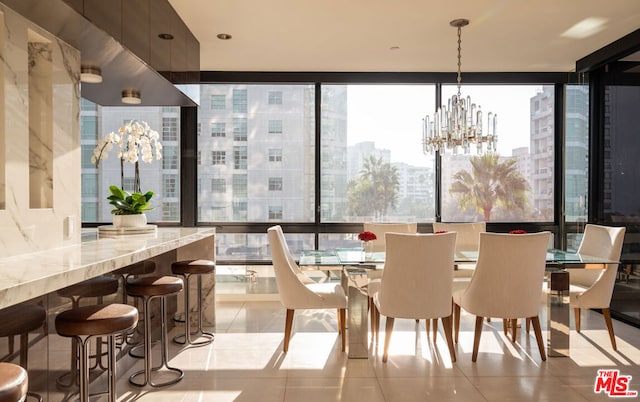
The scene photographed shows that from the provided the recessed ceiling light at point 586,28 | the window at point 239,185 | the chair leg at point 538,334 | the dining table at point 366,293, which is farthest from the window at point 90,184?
the recessed ceiling light at point 586,28

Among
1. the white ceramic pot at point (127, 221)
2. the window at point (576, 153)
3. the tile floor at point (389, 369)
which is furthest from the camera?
the window at point (576, 153)

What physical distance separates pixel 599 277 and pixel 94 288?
11.9 ft

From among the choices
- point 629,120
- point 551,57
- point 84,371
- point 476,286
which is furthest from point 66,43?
point 629,120

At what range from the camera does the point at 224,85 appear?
5332 mm

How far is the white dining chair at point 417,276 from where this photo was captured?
3.12 m

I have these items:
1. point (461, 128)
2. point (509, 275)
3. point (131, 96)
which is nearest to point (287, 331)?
point (509, 275)

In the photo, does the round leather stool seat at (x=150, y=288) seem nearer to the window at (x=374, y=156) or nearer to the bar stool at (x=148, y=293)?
the bar stool at (x=148, y=293)

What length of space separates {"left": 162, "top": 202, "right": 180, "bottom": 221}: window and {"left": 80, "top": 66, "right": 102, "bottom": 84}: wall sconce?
200 cm

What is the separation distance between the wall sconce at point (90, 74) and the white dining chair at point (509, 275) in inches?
116

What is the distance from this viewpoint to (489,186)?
17.7ft

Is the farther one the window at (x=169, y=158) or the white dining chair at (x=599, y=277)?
the window at (x=169, y=158)

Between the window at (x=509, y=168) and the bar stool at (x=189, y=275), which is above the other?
the window at (x=509, y=168)

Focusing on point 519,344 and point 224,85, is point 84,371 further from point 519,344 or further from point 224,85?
point 224,85

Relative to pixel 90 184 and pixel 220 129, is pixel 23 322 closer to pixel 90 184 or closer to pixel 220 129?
pixel 90 184
